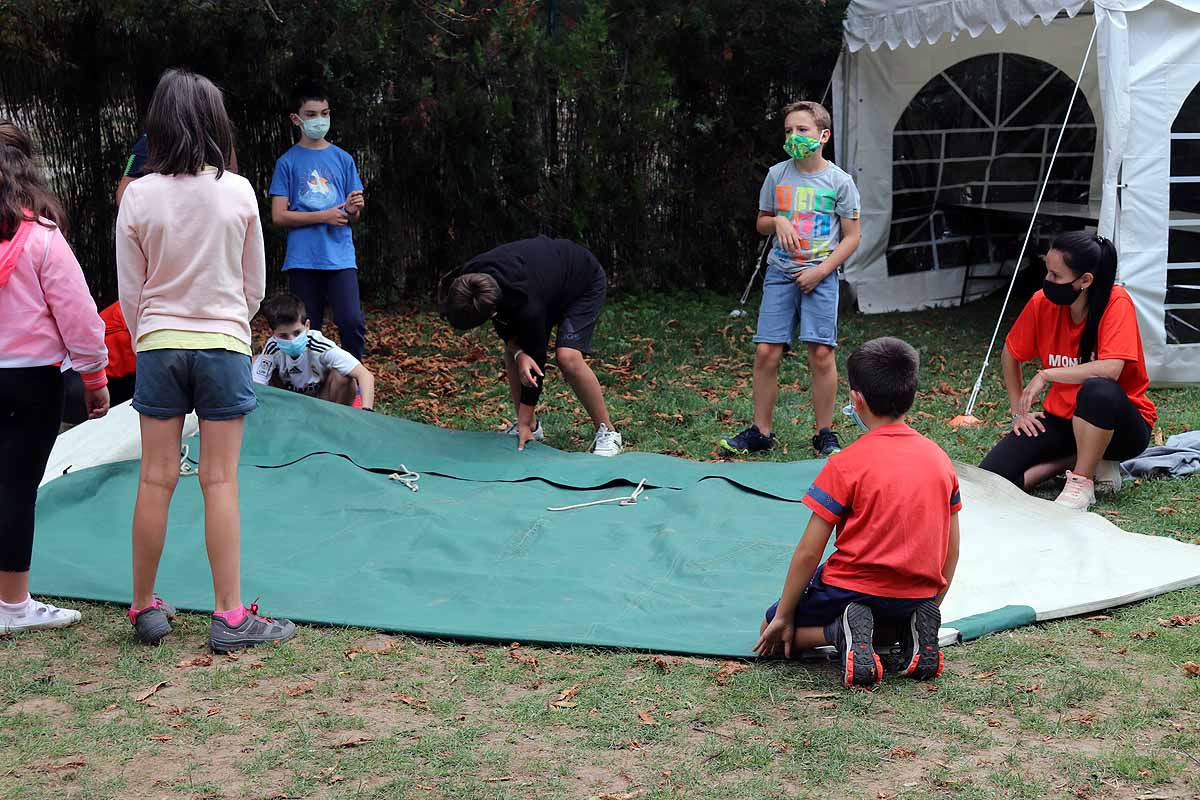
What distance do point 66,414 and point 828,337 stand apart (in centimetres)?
355

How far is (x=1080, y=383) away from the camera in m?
5.08

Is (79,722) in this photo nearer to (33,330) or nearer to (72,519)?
(33,330)

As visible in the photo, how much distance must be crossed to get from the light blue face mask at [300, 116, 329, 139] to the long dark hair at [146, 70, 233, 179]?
10.5 feet

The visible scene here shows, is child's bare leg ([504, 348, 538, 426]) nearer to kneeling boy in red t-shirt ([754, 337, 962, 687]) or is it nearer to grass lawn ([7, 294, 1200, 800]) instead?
grass lawn ([7, 294, 1200, 800])

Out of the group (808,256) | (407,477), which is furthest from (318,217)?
(808,256)

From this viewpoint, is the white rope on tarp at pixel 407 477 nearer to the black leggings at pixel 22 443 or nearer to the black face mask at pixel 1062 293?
the black leggings at pixel 22 443

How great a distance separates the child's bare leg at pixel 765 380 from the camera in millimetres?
5973

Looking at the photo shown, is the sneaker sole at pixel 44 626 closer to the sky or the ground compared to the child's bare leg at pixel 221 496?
closer to the ground

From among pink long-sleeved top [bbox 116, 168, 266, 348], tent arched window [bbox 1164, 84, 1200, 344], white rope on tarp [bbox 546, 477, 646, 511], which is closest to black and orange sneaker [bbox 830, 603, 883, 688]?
white rope on tarp [bbox 546, 477, 646, 511]

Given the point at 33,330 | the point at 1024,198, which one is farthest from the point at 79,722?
the point at 1024,198

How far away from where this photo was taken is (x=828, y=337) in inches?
230

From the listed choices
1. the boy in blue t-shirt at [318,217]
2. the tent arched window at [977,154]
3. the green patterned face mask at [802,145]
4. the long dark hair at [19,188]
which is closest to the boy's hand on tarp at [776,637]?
the long dark hair at [19,188]

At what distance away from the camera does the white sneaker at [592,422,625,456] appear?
19.4 feet

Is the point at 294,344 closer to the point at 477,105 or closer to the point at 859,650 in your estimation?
the point at 859,650
